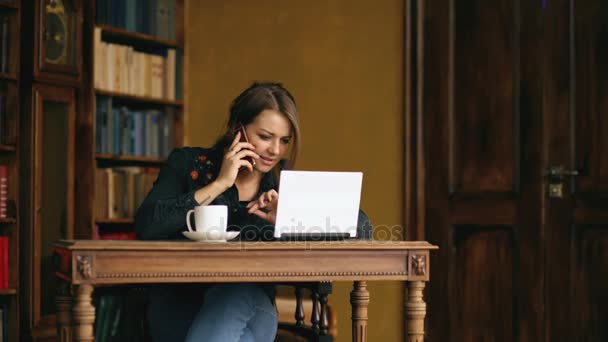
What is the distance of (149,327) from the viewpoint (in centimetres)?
227

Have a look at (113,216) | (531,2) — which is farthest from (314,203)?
(113,216)

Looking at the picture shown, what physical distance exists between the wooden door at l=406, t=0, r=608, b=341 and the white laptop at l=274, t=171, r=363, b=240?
5.36ft

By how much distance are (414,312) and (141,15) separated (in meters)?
2.67

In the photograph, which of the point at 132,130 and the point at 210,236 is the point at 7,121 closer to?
the point at 132,130

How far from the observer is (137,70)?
4125 millimetres

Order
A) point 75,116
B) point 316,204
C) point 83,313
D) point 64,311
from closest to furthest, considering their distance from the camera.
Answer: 1. point 83,313
2. point 316,204
3. point 64,311
4. point 75,116

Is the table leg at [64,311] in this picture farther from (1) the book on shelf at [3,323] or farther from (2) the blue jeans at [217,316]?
(1) the book on shelf at [3,323]

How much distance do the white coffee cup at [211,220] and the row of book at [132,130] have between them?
6.80 feet

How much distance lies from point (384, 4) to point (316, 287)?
6.27ft

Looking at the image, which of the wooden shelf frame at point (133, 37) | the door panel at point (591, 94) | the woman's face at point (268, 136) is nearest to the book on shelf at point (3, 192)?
the wooden shelf frame at point (133, 37)

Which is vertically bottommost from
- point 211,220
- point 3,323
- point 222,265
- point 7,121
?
point 3,323

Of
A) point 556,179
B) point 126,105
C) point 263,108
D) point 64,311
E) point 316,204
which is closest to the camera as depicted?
point 316,204

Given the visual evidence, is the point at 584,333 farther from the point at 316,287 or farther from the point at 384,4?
the point at 384,4

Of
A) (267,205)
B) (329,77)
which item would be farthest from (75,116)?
(267,205)
